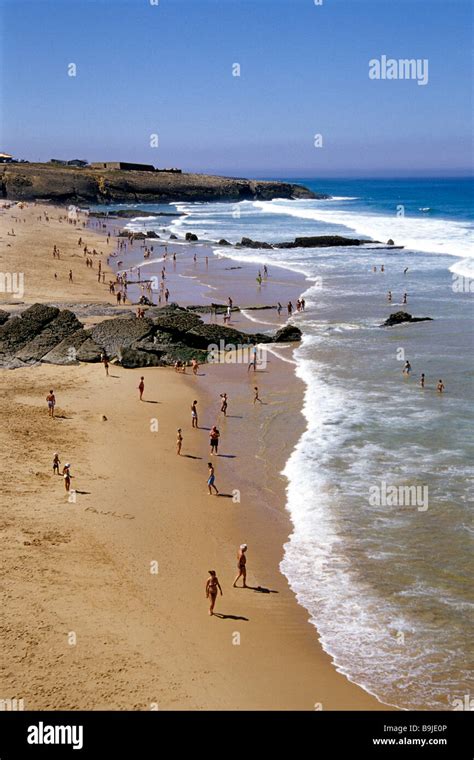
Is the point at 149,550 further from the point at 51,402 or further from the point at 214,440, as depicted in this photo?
the point at 51,402

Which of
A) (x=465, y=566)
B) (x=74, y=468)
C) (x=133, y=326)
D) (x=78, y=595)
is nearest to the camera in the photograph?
(x=78, y=595)

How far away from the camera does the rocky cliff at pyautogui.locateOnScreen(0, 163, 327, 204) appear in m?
111

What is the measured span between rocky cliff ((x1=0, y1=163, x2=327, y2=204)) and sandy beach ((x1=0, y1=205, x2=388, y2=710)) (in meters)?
93.1

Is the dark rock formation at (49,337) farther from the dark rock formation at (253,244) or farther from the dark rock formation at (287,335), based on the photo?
the dark rock formation at (253,244)

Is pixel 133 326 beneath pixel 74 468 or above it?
above

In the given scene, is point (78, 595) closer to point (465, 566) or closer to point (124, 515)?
point (124, 515)

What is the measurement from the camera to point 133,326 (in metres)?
29.5

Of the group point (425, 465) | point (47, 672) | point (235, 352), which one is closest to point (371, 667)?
point (47, 672)

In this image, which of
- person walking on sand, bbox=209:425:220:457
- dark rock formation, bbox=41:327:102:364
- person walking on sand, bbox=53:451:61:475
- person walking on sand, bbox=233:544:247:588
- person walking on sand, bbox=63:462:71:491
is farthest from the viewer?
dark rock formation, bbox=41:327:102:364

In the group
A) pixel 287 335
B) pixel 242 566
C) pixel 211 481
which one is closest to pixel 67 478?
pixel 211 481

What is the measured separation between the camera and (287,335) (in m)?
32.1

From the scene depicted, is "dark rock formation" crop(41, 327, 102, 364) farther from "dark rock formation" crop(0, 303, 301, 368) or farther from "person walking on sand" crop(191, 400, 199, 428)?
"person walking on sand" crop(191, 400, 199, 428)

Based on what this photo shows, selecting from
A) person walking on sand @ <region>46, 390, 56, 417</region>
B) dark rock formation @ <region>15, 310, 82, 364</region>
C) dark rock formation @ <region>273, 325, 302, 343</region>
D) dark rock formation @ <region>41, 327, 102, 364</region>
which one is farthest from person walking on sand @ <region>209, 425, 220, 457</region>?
dark rock formation @ <region>273, 325, 302, 343</region>
